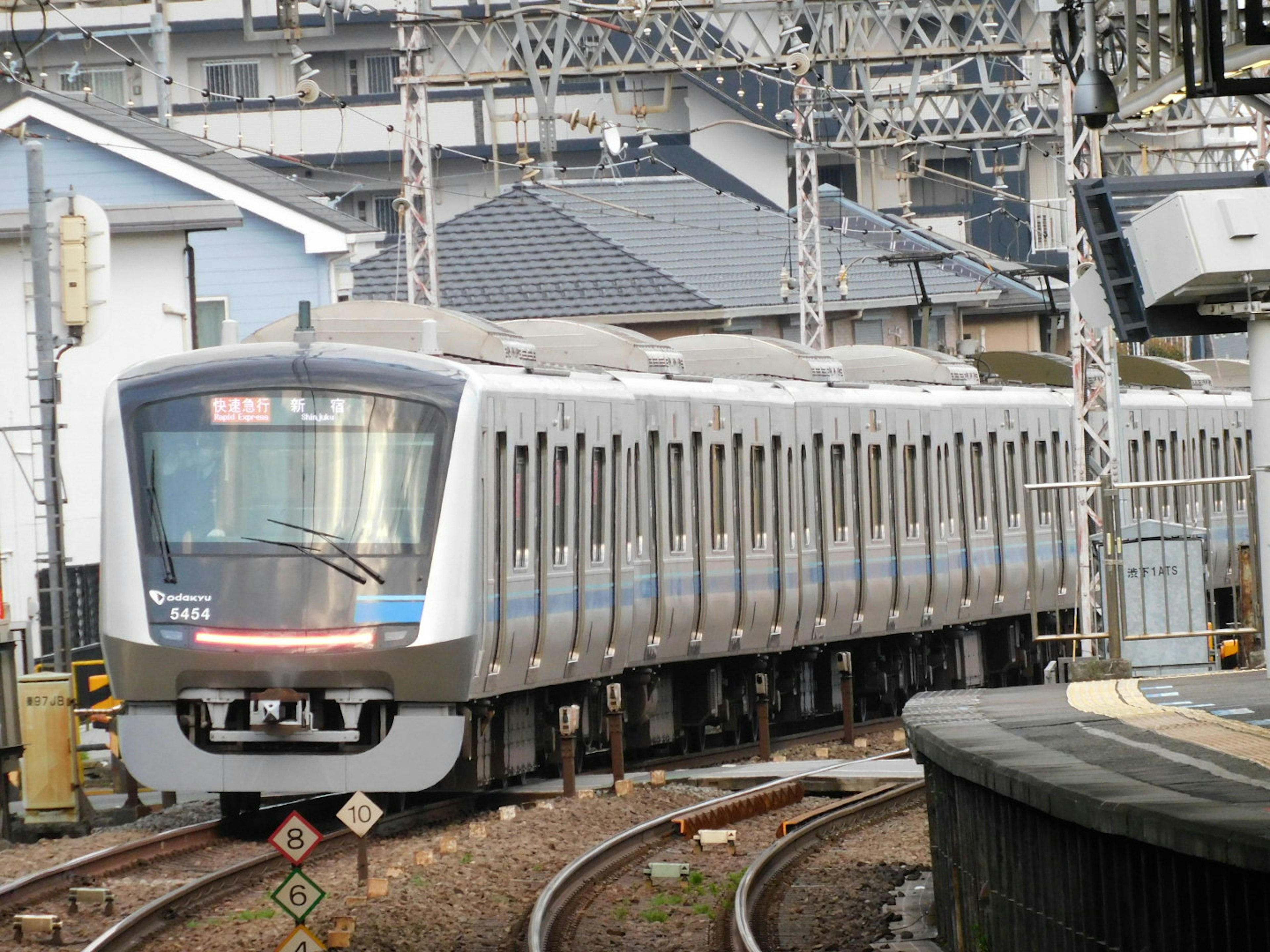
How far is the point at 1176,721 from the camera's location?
9969 mm

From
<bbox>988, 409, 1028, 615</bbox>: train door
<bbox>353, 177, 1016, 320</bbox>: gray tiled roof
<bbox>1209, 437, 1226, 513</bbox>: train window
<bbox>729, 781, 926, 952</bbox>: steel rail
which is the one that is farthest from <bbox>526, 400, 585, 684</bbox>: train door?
<bbox>353, 177, 1016, 320</bbox>: gray tiled roof

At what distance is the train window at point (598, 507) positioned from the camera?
54.0 ft

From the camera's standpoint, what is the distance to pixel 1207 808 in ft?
21.8

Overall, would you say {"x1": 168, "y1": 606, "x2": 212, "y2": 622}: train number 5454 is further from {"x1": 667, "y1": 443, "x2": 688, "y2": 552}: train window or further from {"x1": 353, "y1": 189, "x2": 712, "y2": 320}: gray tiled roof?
{"x1": 353, "y1": 189, "x2": 712, "y2": 320}: gray tiled roof

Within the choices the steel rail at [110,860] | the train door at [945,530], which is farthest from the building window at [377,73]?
the steel rail at [110,860]

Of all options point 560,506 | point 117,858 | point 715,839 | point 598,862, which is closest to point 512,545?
point 560,506

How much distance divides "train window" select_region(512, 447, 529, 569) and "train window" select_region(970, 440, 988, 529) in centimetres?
864

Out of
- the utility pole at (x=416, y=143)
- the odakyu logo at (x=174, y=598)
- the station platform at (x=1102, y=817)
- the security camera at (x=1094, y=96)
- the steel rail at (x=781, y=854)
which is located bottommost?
the steel rail at (x=781, y=854)

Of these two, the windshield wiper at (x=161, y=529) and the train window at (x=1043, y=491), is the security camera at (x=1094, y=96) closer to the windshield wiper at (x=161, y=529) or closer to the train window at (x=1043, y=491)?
the windshield wiper at (x=161, y=529)

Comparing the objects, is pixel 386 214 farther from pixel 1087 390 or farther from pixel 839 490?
pixel 1087 390

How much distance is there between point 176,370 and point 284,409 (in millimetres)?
668

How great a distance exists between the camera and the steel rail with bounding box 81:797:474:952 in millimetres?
10812

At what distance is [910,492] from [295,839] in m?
11.9

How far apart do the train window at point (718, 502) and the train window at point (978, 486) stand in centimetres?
484
